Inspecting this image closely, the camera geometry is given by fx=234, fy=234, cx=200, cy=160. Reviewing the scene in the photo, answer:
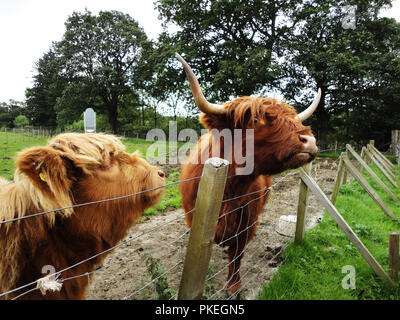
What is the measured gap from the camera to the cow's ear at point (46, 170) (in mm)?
1204

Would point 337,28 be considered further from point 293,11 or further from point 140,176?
point 140,176

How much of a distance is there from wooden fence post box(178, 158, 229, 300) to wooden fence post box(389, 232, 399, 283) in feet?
7.21

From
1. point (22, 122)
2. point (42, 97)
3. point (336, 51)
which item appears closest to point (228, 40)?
point (336, 51)

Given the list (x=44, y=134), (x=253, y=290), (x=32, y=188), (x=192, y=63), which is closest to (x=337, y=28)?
(x=192, y=63)

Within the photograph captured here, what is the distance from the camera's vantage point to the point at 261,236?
13.8 ft

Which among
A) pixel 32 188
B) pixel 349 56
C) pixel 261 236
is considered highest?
pixel 349 56

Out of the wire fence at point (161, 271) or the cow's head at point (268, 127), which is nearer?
the cow's head at point (268, 127)

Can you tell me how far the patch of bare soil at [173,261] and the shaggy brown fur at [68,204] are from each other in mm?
263

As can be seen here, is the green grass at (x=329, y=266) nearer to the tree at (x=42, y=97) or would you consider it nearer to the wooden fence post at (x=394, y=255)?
the wooden fence post at (x=394, y=255)

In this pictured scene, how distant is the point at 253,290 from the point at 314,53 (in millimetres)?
16889

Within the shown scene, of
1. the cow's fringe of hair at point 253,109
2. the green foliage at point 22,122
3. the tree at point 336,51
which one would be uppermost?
the tree at point 336,51

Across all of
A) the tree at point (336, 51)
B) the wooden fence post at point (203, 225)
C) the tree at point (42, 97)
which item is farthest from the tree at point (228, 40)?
the tree at point (42, 97)
